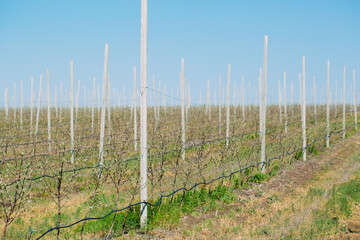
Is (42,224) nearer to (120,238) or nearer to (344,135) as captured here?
(120,238)

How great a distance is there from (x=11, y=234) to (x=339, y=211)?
215 inches

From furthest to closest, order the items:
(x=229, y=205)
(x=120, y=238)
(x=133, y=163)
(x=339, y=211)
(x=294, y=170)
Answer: (x=133, y=163) → (x=294, y=170) → (x=229, y=205) → (x=339, y=211) → (x=120, y=238)

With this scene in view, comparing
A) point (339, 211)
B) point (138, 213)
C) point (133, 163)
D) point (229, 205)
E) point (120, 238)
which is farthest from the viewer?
point (133, 163)

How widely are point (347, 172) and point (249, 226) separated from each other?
16.1 feet

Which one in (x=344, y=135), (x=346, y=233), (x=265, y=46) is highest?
(x=265, y=46)

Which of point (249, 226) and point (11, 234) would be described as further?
point (249, 226)

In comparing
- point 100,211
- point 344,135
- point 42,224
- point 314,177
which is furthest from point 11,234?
point 344,135

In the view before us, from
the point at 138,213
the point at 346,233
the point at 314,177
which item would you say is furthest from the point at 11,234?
the point at 314,177

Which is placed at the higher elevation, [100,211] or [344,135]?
[344,135]

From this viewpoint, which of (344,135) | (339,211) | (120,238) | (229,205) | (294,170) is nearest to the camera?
(120,238)

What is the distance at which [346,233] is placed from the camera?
4.88m

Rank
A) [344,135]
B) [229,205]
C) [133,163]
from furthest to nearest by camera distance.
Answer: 1. [344,135]
2. [133,163]
3. [229,205]

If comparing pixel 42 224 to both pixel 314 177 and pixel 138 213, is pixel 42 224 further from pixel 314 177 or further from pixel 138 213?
pixel 314 177

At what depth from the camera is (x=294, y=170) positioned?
9289 millimetres
